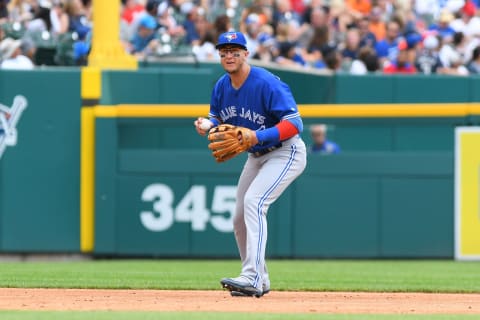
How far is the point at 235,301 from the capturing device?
784 centimetres

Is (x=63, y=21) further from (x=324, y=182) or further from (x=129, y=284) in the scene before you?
(x=129, y=284)

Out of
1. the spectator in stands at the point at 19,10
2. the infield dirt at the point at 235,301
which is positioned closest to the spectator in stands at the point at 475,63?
the spectator in stands at the point at 19,10

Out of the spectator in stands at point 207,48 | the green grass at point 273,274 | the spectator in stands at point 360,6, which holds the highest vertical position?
the spectator in stands at point 360,6

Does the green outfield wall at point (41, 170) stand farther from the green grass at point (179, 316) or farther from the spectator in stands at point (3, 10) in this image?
the green grass at point (179, 316)

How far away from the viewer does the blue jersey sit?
801 centimetres

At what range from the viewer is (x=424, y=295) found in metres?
8.69

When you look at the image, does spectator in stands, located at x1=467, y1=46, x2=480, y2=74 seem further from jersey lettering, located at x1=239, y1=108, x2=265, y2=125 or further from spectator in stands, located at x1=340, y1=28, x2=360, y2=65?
jersey lettering, located at x1=239, y1=108, x2=265, y2=125

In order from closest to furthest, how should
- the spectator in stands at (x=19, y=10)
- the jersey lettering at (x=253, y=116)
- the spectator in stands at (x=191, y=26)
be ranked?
the jersey lettering at (x=253, y=116)
the spectator in stands at (x=19, y=10)
the spectator in stands at (x=191, y=26)

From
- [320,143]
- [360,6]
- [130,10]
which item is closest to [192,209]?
[320,143]

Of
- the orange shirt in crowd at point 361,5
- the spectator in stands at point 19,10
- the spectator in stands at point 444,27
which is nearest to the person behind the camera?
the spectator in stands at point 19,10

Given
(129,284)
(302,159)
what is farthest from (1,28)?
(302,159)

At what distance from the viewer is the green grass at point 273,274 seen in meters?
9.17

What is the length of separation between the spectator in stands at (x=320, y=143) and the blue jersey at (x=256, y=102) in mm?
4612

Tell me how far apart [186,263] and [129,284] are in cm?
305
